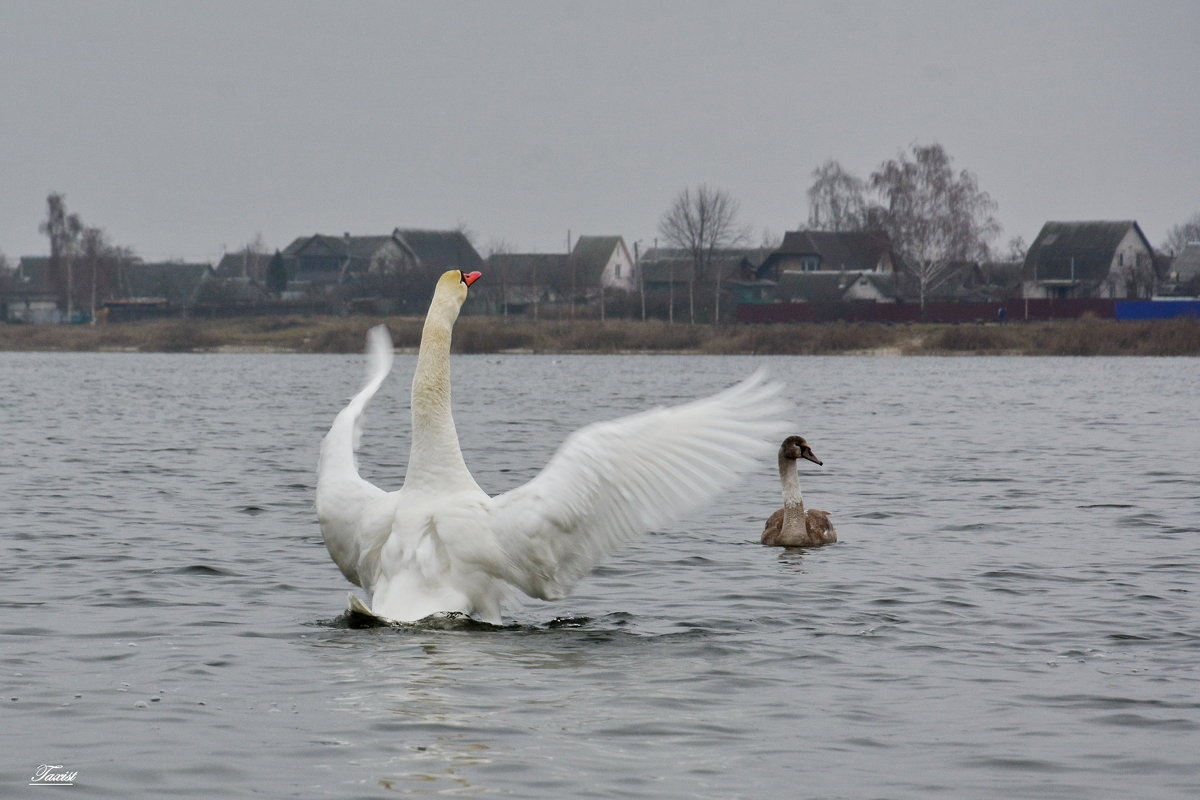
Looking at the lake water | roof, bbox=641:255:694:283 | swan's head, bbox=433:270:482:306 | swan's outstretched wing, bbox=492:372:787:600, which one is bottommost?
the lake water

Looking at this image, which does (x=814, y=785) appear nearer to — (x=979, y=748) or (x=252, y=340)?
(x=979, y=748)

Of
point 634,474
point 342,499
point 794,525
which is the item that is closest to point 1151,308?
point 794,525

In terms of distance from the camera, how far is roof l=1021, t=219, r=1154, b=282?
9812cm

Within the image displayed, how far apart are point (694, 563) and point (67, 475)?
9264 millimetres

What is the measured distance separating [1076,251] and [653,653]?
95881 mm

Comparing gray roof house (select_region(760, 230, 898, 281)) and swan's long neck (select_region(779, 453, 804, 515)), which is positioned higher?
gray roof house (select_region(760, 230, 898, 281))

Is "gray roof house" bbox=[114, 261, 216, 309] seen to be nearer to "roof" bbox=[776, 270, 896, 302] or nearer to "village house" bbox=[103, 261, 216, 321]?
"village house" bbox=[103, 261, 216, 321]

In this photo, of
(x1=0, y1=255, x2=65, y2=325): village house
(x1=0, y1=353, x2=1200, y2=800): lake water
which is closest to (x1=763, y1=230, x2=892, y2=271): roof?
(x1=0, y1=255, x2=65, y2=325): village house

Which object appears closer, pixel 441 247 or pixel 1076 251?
pixel 1076 251

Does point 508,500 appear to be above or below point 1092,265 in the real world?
below

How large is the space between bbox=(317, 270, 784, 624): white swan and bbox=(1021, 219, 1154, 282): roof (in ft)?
307

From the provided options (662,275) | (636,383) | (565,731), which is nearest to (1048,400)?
(636,383)

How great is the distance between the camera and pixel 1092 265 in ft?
323

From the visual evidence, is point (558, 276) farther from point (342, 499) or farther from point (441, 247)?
point (342, 499)
